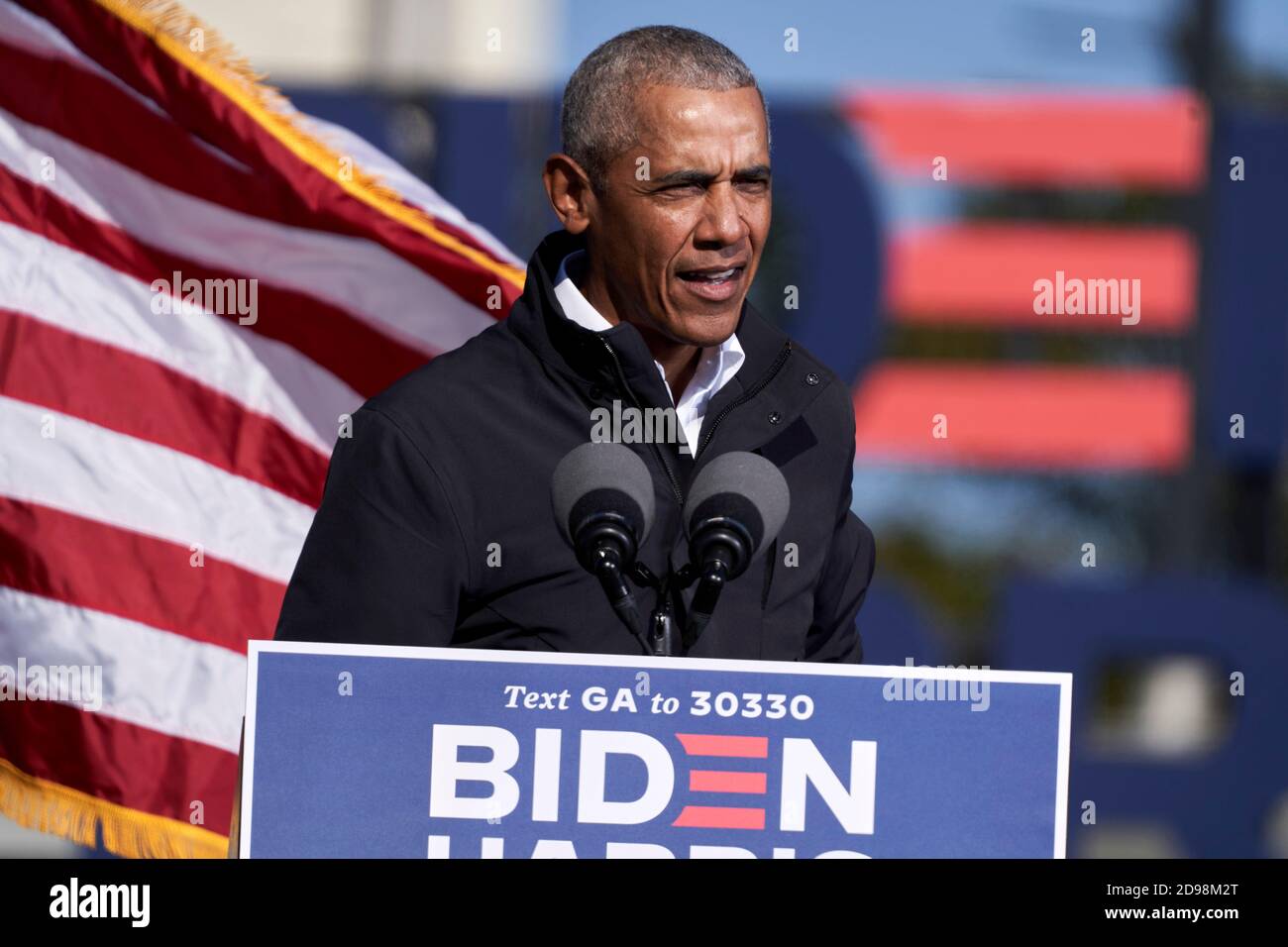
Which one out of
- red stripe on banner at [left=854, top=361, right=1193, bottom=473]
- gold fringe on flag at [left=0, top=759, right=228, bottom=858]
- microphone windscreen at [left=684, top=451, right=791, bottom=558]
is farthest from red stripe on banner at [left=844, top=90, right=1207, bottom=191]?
microphone windscreen at [left=684, top=451, right=791, bottom=558]

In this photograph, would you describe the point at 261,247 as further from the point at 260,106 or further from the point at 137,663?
the point at 137,663

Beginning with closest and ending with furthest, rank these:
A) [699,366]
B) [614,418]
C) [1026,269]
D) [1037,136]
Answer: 1. [614,418]
2. [699,366]
3. [1037,136]
4. [1026,269]

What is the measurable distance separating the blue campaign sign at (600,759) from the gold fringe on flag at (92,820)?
1571 mm

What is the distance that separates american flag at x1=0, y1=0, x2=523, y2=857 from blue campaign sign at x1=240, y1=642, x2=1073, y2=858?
162 cm

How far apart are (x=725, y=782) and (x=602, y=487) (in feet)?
1.25

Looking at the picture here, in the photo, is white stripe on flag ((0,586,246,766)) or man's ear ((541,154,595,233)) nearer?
man's ear ((541,154,595,233))

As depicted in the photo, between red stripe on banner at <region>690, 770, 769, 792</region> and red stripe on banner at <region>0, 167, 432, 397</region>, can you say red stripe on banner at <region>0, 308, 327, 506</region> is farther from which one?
red stripe on banner at <region>690, 770, 769, 792</region>

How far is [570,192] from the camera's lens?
3.18m

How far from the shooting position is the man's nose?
2.95 m

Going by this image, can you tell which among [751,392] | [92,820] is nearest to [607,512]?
[751,392]

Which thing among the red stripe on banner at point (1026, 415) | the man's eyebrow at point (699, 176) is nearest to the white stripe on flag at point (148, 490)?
the man's eyebrow at point (699, 176)

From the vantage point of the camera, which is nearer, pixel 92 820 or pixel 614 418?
pixel 614 418
